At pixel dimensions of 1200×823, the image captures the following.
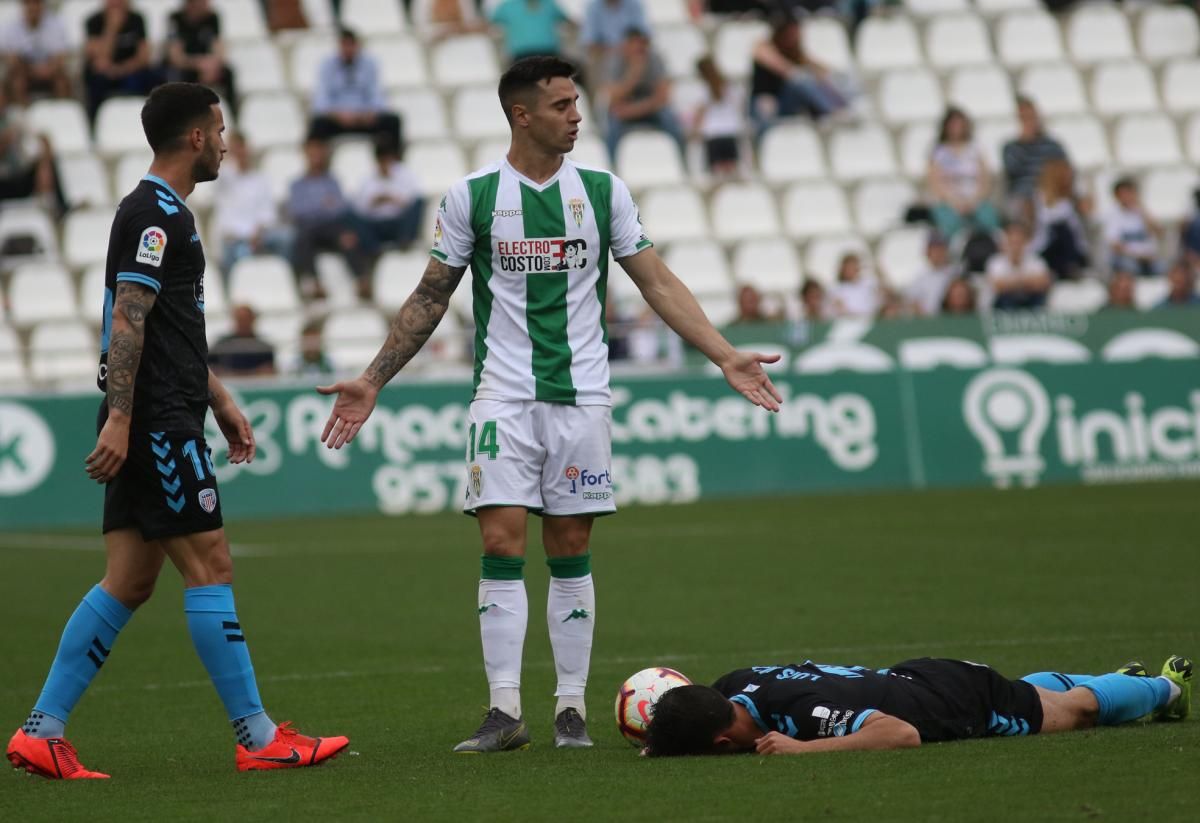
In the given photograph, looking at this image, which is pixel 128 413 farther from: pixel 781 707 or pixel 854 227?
pixel 854 227

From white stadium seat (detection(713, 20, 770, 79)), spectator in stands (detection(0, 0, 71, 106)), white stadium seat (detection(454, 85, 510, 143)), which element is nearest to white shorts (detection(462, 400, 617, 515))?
spectator in stands (detection(0, 0, 71, 106))

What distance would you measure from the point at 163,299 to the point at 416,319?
3.42 feet

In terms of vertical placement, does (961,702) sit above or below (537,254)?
below

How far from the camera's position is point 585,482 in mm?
7137

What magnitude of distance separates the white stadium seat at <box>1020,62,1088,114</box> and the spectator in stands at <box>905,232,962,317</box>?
5.31 meters

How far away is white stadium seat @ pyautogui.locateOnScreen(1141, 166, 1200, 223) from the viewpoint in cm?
2475

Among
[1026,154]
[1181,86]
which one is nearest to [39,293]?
[1026,154]

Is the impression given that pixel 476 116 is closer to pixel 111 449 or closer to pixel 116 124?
pixel 116 124

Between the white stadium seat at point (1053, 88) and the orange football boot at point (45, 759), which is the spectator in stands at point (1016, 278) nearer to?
the white stadium seat at point (1053, 88)

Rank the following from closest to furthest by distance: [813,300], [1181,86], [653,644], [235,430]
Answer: [235,430] < [653,644] < [813,300] < [1181,86]

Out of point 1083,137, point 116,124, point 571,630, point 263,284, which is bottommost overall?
point 571,630

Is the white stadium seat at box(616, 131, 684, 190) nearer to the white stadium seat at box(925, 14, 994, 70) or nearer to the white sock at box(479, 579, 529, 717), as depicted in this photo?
the white stadium seat at box(925, 14, 994, 70)

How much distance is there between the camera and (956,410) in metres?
19.9

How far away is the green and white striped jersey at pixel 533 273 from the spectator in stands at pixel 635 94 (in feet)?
52.1
